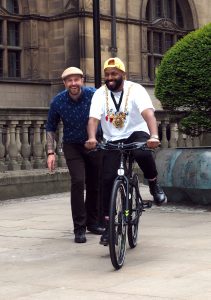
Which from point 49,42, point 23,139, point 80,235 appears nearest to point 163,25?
point 49,42

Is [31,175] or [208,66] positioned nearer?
[208,66]

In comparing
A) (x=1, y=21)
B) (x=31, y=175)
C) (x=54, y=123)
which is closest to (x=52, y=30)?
(x=1, y=21)

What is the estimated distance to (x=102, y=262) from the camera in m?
7.43

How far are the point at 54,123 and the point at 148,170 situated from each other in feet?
5.14

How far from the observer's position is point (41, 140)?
15.2 metres

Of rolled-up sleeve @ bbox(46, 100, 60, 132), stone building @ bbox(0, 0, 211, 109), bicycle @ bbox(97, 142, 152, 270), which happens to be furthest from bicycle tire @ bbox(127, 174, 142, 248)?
stone building @ bbox(0, 0, 211, 109)

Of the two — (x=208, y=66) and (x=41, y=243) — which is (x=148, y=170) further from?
(x=208, y=66)

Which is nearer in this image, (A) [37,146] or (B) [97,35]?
(B) [97,35]

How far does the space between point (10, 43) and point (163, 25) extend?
A: 563 centimetres

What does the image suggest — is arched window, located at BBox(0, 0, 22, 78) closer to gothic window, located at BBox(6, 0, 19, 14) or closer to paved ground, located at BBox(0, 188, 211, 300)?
gothic window, located at BBox(6, 0, 19, 14)

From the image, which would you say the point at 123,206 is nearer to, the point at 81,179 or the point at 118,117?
the point at 118,117

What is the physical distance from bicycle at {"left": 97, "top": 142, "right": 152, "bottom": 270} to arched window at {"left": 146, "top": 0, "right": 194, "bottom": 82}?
17545 mm

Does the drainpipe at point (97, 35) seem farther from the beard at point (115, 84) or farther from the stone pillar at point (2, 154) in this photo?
the beard at point (115, 84)

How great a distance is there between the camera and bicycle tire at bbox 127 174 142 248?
777cm
